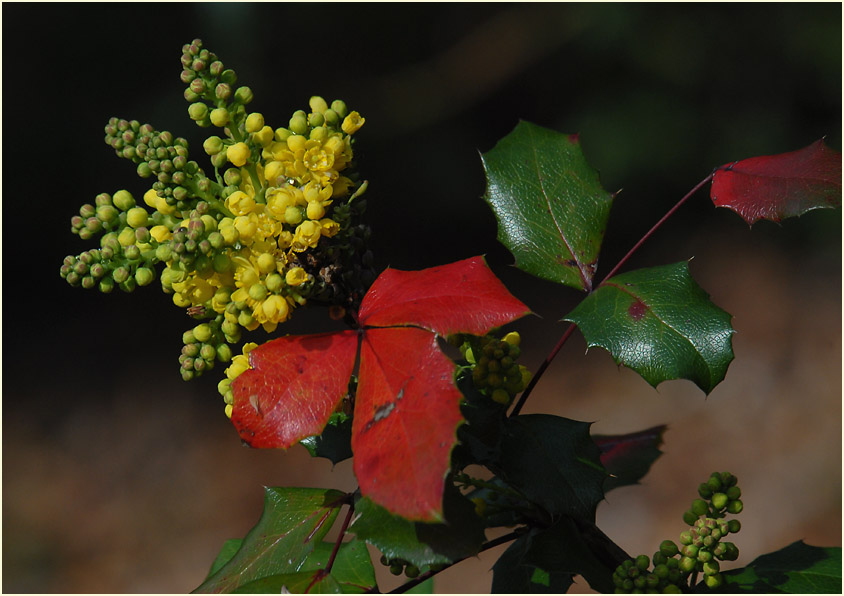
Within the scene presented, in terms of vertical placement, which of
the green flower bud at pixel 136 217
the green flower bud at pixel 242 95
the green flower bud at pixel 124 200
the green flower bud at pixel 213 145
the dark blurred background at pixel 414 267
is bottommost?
the dark blurred background at pixel 414 267

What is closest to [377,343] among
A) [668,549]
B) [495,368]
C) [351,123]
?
[495,368]

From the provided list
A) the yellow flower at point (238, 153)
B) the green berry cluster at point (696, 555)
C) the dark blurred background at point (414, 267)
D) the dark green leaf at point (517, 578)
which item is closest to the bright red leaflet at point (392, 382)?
the yellow flower at point (238, 153)

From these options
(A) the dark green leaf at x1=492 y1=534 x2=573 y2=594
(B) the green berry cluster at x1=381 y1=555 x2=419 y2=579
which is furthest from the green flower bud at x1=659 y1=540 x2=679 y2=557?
(B) the green berry cluster at x1=381 y1=555 x2=419 y2=579

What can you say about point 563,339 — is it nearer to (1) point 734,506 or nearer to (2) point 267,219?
(1) point 734,506

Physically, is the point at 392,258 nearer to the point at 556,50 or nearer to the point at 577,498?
the point at 556,50

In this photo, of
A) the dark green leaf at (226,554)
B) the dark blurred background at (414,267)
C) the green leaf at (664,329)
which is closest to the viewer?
the green leaf at (664,329)

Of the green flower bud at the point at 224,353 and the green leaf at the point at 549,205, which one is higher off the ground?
the green flower bud at the point at 224,353

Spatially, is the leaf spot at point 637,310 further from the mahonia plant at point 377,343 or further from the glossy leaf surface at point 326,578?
the glossy leaf surface at point 326,578
